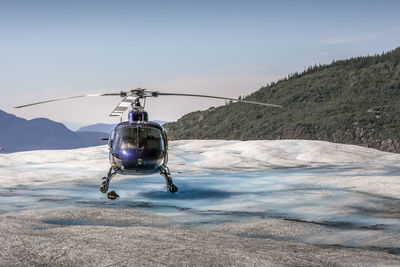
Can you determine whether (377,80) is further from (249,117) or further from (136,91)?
(136,91)

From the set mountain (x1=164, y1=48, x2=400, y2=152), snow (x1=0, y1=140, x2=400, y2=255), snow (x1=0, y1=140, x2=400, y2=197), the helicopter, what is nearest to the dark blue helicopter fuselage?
the helicopter

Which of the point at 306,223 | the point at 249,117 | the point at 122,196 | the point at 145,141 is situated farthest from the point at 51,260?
the point at 249,117

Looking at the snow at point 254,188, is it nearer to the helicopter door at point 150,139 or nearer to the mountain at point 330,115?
the helicopter door at point 150,139

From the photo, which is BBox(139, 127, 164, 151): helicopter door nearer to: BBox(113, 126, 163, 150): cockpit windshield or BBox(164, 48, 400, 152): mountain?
BBox(113, 126, 163, 150): cockpit windshield

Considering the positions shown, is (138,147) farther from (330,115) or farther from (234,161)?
(330,115)

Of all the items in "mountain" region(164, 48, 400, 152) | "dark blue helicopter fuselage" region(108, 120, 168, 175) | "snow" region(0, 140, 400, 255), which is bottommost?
"snow" region(0, 140, 400, 255)

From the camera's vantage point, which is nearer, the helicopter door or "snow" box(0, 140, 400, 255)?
the helicopter door

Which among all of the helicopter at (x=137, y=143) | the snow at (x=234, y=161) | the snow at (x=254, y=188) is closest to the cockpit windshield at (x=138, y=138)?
the helicopter at (x=137, y=143)

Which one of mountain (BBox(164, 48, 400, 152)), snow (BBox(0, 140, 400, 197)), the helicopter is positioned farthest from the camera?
mountain (BBox(164, 48, 400, 152))

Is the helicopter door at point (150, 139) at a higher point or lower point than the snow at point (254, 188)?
higher

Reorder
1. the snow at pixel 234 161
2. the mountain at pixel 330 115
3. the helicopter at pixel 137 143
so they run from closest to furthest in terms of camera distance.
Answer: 1. the helicopter at pixel 137 143
2. the snow at pixel 234 161
3. the mountain at pixel 330 115
